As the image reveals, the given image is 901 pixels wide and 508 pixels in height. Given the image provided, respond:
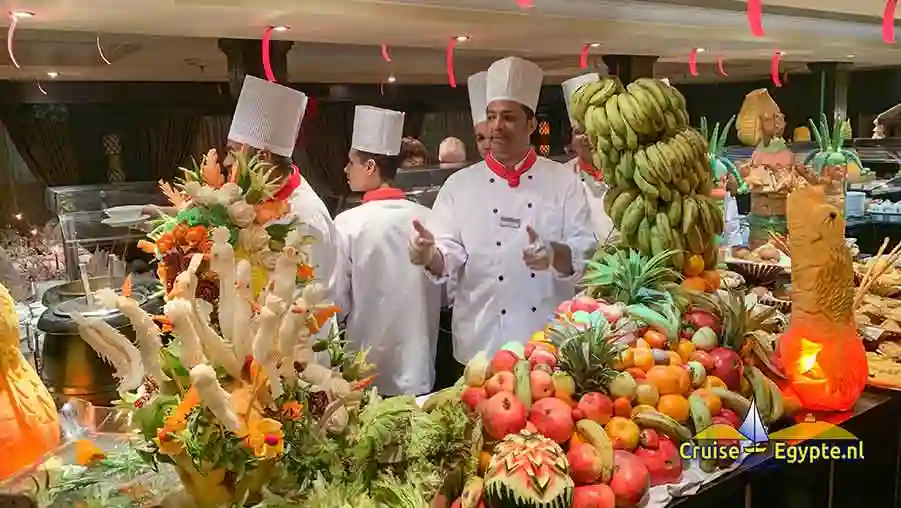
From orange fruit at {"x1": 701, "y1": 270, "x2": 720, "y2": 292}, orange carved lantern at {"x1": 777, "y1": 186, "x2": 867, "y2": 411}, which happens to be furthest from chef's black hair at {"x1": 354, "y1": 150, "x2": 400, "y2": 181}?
orange carved lantern at {"x1": 777, "y1": 186, "x2": 867, "y2": 411}

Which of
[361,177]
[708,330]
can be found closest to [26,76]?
[361,177]

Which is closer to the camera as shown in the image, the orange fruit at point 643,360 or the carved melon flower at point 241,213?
the carved melon flower at point 241,213

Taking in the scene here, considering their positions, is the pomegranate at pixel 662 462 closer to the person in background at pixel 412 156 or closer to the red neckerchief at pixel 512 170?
the red neckerchief at pixel 512 170

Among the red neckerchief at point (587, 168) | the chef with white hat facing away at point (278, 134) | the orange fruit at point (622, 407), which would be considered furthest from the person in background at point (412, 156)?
the orange fruit at point (622, 407)

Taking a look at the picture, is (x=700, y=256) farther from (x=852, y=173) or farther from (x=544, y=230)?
(x=852, y=173)

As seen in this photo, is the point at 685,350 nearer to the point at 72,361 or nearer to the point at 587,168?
the point at 72,361

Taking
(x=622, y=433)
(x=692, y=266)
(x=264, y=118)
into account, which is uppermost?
(x=264, y=118)

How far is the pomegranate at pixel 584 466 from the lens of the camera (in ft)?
5.70

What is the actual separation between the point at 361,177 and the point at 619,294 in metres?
1.79

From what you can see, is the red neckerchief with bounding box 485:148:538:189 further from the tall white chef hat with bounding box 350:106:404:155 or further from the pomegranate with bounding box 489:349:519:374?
the pomegranate with bounding box 489:349:519:374

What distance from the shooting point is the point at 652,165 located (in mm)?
2338

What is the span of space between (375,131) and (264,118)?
2.23 feet

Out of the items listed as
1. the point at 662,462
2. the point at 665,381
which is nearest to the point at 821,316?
the point at 665,381

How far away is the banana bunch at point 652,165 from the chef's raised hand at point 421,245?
90 centimetres
